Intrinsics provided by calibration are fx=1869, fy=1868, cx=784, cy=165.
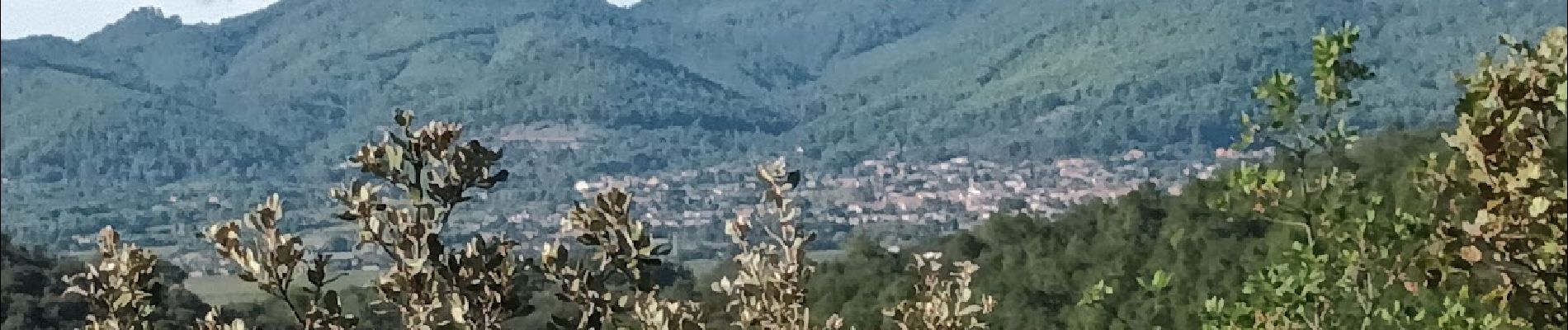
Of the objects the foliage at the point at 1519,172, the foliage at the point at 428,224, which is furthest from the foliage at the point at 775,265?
the foliage at the point at 1519,172

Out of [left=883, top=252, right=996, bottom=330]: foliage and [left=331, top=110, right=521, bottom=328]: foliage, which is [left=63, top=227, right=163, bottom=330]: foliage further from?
[left=883, top=252, right=996, bottom=330]: foliage

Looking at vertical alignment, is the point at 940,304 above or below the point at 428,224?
below

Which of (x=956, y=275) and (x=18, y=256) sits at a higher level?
(x=956, y=275)

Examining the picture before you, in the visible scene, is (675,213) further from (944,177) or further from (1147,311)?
(1147,311)

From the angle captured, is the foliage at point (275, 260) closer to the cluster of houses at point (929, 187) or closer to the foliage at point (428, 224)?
the foliage at point (428, 224)

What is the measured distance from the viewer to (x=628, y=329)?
20.7ft

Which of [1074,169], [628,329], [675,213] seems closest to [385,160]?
[628,329]

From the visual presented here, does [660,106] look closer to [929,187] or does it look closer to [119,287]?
[929,187]

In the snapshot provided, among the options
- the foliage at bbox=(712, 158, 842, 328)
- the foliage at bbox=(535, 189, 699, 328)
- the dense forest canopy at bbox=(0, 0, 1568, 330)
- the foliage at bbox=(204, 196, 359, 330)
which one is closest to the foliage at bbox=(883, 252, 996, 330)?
the dense forest canopy at bbox=(0, 0, 1568, 330)

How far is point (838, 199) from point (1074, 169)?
2236 cm

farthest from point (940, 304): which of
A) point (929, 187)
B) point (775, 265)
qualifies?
point (929, 187)

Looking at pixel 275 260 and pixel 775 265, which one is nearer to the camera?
pixel 275 260

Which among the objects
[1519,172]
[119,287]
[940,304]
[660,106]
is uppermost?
[1519,172]

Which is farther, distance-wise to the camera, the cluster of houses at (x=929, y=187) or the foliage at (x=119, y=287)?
the cluster of houses at (x=929, y=187)
